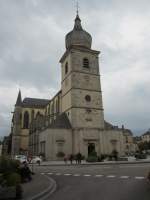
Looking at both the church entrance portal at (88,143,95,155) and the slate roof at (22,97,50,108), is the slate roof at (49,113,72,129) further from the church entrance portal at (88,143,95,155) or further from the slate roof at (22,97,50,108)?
the slate roof at (22,97,50,108)

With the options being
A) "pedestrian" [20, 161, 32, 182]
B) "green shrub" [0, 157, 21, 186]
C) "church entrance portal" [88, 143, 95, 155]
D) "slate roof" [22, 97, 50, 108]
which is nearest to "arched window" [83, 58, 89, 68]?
"church entrance portal" [88, 143, 95, 155]

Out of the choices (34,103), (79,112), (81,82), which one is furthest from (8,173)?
(34,103)

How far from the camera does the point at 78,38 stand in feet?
167

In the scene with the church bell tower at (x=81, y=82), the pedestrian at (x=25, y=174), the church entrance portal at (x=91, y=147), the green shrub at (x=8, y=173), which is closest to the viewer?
the green shrub at (x=8, y=173)

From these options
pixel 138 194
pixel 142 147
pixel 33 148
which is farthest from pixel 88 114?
pixel 142 147

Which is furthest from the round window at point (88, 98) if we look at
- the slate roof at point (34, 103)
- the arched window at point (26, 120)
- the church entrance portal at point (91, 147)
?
the slate roof at point (34, 103)

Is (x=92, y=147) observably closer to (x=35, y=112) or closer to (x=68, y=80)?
(x=68, y=80)

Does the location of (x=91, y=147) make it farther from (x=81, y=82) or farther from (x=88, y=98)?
(x=81, y=82)

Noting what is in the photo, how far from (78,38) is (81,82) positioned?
940 centimetres

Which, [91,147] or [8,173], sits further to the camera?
[91,147]

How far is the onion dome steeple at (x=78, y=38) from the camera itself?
51.0 metres

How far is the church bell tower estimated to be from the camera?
152ft

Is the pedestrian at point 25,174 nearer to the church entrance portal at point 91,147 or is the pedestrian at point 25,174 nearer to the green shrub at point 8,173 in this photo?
the green shrub at point 8,173

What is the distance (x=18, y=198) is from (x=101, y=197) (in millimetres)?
3019
